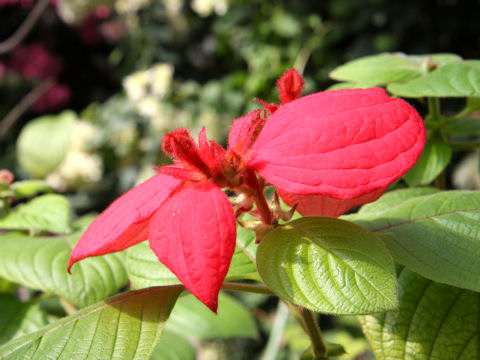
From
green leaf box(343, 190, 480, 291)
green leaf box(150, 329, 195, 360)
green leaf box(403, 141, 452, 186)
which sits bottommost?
green leaf box(150, 329, 195, 360)

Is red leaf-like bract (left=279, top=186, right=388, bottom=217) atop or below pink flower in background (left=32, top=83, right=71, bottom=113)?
atop

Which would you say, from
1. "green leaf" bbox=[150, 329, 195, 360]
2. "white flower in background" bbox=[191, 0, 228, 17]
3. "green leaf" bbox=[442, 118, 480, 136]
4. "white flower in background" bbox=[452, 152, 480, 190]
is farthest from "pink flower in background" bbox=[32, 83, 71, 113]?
"green leaf" bbox=[442, 118, 480, 136]

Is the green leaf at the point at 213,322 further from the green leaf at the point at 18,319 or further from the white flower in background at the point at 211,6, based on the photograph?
the white flower in background at the point at 211,6

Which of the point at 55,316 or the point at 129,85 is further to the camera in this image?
the point at 129,85

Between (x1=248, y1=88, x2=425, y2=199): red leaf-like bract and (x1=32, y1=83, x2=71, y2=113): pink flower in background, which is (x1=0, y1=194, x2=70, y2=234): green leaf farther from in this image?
(x1=32, y1=83, x2=71, y2=113): pink flower in background

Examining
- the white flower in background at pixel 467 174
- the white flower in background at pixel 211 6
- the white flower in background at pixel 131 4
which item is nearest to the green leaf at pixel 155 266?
the white flower in background at pixel 467 174

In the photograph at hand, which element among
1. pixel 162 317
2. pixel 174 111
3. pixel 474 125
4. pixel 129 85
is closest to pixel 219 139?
pixel 174 111

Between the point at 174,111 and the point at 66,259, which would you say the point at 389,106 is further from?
the point at 174,111
